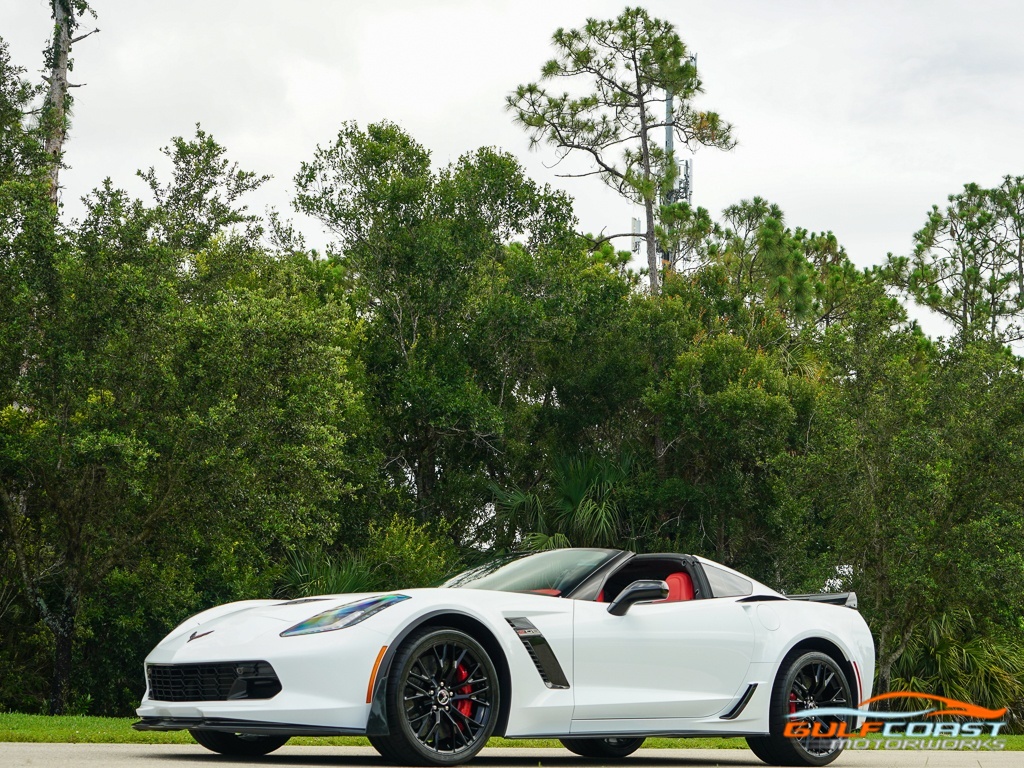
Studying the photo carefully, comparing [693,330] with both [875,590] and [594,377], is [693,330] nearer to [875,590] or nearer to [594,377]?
[594,377]

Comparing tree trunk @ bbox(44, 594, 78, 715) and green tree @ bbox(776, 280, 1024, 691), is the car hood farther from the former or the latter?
green tree @ bbox(776, 280, 1024, 691)

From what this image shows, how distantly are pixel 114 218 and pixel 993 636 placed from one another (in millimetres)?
16113

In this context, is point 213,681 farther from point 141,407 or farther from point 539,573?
point 141,407

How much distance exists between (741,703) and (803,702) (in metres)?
0.67

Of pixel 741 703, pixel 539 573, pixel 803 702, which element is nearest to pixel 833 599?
pixel 803 702

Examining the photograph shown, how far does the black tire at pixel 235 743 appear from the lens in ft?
27.5

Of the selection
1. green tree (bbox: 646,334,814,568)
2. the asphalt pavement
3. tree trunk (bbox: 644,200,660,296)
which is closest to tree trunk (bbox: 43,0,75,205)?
green tree (bbox: 646,334,814,568)

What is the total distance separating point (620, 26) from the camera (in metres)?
32.5

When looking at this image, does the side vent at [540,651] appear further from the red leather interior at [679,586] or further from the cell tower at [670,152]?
the cell tower at [670,152]

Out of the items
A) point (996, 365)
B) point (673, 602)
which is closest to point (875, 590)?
point (996, 365)

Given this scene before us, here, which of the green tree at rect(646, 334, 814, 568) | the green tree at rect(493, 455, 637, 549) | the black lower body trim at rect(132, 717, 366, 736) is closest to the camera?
the black lower body trim at rect(132, 717, 366, 736)

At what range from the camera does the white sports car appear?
7.05m

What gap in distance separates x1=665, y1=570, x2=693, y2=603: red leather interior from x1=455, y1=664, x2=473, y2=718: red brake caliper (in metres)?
2.04

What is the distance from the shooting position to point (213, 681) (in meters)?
7.33
